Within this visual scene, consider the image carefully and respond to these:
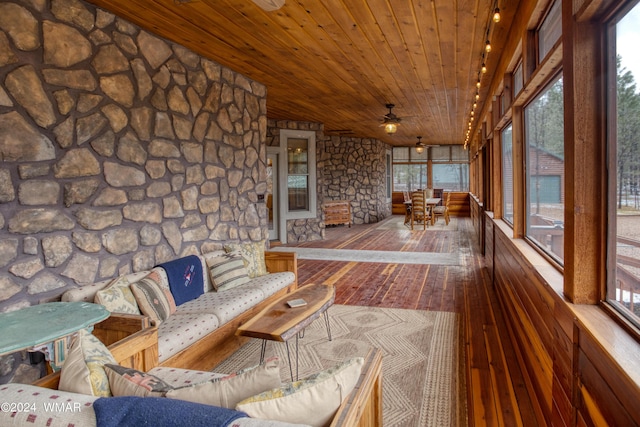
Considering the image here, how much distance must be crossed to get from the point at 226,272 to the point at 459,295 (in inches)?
104

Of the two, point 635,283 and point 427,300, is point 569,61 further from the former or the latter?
point 427,300

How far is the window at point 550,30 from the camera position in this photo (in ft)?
7.00

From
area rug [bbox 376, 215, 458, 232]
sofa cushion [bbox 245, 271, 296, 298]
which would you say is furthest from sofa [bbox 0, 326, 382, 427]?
area rug [bbox 376, 215, 458, 232]

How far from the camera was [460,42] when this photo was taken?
146 inches

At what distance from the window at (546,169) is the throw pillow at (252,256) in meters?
2.54

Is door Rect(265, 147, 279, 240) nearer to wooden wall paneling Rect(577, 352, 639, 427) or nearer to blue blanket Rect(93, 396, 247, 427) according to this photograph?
wooden wall paneling Rect(577, 352, 639, 427)

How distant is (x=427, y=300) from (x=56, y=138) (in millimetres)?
3692

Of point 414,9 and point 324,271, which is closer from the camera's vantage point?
point 414,9

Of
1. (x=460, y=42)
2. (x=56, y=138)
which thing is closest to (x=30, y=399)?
(x=56, y=138)

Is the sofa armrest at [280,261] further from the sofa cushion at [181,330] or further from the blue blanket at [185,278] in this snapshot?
the sofa cushion at [181,330]

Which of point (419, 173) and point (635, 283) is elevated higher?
point (419, 173)

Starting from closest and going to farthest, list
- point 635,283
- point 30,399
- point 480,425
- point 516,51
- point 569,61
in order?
point 30,399, point 635,283, point 569,61, point 480,425, point 516,51

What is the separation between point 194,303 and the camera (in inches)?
126

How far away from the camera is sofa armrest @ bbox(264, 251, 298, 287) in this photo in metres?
4.21
